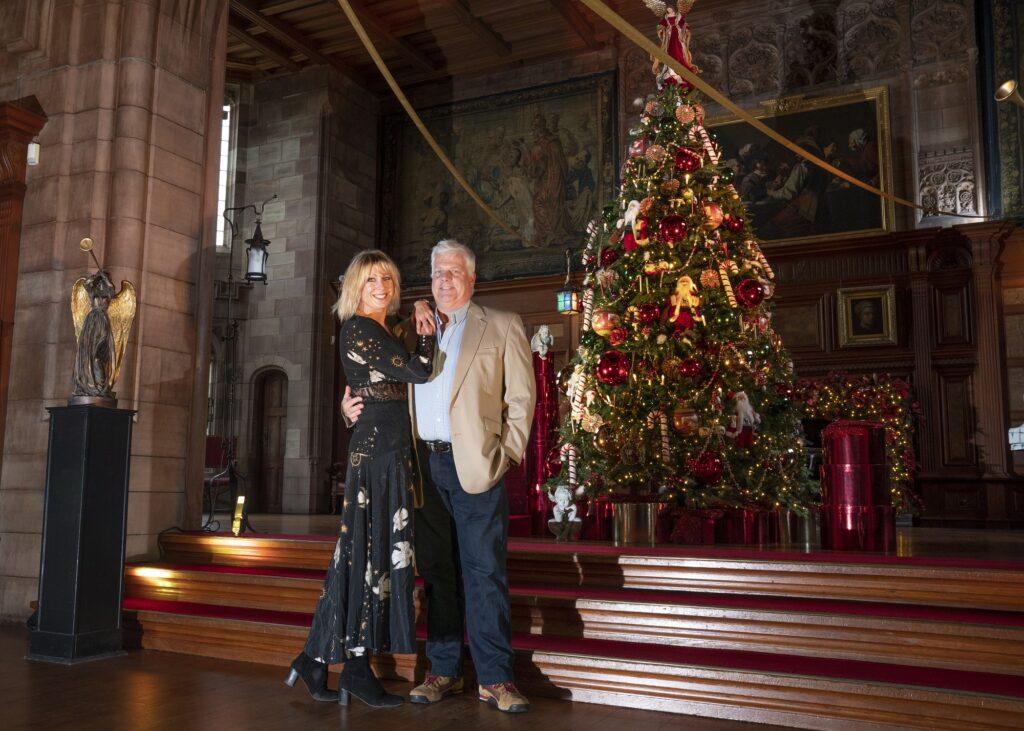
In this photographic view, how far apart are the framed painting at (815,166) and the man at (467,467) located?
859 centimetres

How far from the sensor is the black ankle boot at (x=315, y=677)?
3.50 metres

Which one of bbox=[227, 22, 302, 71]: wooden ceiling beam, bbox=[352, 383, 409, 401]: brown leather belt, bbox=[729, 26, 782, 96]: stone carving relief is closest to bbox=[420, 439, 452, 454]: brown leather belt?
bbox=[352, 383, 409, 401]: brown leather belt

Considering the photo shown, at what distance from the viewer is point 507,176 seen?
14.0 m

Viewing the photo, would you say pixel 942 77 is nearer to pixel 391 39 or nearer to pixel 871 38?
pixel 871 38

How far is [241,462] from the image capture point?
1385 cm

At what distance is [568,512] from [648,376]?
113 cm

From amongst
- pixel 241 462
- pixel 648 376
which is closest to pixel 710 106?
pixel 648 376

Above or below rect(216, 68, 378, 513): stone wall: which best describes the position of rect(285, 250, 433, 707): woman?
below

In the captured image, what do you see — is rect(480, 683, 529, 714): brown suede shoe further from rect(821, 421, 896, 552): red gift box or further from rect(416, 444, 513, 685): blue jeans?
rect(821, 421, 896, 552): red gift box

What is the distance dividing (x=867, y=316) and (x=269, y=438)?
9.42 m

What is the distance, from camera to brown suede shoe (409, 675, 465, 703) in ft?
11.3

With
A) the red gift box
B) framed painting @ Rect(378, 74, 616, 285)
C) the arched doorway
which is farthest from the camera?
the arched doorway

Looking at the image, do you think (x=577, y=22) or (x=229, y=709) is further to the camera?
(x=577, y=22)

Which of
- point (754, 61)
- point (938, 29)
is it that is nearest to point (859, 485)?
point (938, 29)
